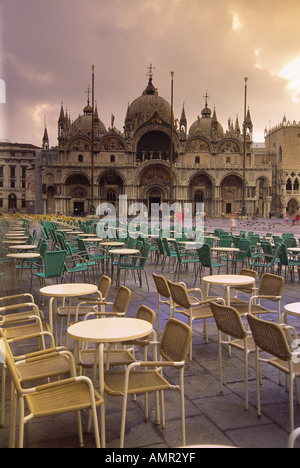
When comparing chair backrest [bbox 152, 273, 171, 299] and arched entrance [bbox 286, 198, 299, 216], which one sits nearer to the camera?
chair backrest [bbox 152, 273, 171, 299]

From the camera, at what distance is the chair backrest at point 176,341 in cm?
310

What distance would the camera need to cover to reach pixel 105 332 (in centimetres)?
336

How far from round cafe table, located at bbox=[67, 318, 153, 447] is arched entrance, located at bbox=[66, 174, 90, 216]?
53.5 metres

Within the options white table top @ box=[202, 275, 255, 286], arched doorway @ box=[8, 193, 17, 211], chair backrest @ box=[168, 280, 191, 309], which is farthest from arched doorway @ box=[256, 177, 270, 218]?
chair backrest @ box=[168, 280, 191, 309]

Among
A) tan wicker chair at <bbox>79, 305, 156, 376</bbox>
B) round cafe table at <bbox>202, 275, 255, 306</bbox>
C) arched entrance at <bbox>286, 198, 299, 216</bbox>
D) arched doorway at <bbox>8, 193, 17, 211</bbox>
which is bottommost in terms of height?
tan wicker chair at <bbox>79, 305, 156, 376</bbox>

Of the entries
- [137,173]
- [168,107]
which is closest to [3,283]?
[137,173]

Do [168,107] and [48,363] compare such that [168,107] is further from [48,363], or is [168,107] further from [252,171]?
[48,363]

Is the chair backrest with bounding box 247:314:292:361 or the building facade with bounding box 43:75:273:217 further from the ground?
the building facade with bounding box 43:75:273:217

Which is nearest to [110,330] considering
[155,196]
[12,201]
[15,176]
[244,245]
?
[244,245]

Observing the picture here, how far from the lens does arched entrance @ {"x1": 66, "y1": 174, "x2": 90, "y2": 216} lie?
56.6 m

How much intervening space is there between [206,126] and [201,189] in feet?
40.3

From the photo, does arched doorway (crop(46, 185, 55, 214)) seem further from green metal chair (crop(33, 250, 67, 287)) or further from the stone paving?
the stone paving

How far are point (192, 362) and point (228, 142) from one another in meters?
56.8

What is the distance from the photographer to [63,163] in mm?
55188
